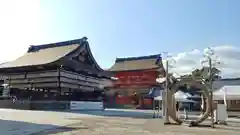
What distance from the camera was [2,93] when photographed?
3784 cm

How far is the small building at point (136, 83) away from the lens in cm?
5266

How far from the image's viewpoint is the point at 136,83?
5522 cm

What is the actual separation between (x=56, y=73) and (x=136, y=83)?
23114 millimetres

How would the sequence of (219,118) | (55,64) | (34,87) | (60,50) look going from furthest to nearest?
(60,50)
(34,87)
(55,64)
(219,118)

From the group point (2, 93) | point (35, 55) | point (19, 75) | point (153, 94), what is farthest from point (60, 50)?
point (153, 94)

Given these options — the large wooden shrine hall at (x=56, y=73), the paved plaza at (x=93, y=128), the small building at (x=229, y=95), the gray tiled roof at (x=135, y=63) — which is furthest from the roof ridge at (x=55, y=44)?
the paved plaza at (x=93, y=128)

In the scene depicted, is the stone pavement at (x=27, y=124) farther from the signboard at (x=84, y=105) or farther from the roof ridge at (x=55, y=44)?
the roof ridge at (x=55, y=44)

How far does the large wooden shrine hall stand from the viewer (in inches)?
1372

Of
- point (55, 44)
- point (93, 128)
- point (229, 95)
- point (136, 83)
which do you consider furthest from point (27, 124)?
point (136, 83)

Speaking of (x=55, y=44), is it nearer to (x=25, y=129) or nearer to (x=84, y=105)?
(x=84, y=105)

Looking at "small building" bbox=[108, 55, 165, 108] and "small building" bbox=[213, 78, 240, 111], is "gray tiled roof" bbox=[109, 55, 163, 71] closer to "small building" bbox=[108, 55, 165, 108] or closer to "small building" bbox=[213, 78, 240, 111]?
"small building" bbox=[108, 55, 165, 108]

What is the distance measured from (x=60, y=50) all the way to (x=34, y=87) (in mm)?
6641

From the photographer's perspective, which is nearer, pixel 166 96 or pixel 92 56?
pixel 166 96

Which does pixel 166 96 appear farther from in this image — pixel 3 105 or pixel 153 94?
pixel 153 94
